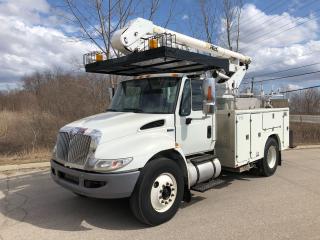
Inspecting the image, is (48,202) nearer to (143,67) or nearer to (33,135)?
(143,67)

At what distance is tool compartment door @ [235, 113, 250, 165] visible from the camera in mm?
7375

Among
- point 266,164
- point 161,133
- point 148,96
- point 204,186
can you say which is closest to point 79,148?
point 161,133

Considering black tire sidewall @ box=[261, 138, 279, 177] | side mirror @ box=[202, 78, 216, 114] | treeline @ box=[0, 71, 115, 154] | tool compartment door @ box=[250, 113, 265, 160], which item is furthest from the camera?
treeline @ box=[0, 71, 115, 154]

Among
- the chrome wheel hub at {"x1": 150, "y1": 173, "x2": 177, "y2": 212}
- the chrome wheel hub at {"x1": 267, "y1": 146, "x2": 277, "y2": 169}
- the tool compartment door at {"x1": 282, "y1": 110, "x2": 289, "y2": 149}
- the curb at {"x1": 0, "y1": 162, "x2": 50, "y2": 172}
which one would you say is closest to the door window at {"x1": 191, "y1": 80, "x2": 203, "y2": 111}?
the chrome wheel hub at {"x1": 150, "y1": 173, "x2": 177, "y2": 212}

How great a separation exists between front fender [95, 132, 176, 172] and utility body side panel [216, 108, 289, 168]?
219 cm

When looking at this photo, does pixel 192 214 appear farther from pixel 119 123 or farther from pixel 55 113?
pixel 55 113

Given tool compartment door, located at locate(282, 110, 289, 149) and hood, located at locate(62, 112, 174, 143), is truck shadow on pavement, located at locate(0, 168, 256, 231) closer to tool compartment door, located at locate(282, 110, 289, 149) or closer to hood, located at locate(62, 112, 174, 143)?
hood, located at locate(62, 112, 174, 143)

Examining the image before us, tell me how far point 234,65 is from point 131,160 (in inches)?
216

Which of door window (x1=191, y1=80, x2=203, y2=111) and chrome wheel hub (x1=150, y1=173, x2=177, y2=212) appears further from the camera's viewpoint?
door window (x1=191, y1=80, x2=203, y2=111)

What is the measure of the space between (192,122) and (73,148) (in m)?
2.19

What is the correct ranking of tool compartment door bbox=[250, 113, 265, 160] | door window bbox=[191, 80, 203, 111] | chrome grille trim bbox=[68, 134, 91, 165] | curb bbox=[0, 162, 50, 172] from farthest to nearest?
curb bbox=[0, 162, 50, 172], tool compartment door bbox=[250, 113, 265, 160], door window bbox=[191, 80, 203, 111], chrome grille trim bbox=[68, 134, 91, 165]

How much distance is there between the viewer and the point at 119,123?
5582mm

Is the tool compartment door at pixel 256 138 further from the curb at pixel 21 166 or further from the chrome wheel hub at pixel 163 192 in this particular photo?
the curb at pixel 21 166

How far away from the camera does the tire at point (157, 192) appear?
5180mm
